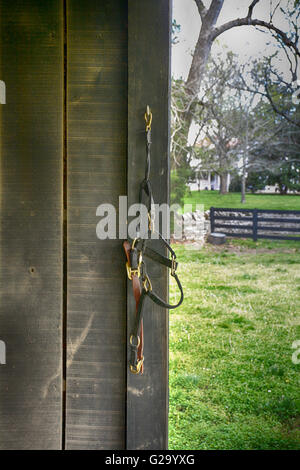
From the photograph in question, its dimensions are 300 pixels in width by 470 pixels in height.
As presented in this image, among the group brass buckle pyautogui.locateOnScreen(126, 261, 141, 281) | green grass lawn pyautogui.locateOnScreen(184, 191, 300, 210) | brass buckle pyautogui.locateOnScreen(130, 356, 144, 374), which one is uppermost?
green grass lawn pyautogui.locateOnScreen(184, 191, 300, 210)

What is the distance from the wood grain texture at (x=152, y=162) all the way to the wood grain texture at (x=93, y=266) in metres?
0.03

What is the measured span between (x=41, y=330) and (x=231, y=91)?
1746 mm

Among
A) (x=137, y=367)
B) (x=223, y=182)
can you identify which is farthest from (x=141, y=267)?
(x=223, y=182)

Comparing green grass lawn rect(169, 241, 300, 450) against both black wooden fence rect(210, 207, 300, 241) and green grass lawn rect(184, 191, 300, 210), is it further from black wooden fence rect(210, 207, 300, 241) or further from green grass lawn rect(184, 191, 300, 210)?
green grass lawn rect(184, 191, 300, 210)

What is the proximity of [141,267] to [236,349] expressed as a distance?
1740 mm

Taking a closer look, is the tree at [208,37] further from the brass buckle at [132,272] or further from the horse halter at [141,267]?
the brass buckle at [132,272]

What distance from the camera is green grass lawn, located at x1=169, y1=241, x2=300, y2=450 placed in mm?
1769

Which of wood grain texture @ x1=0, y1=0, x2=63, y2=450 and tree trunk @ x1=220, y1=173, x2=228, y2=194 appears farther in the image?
tree trunk @ x1=220, y1=173, x2=228, y2=194

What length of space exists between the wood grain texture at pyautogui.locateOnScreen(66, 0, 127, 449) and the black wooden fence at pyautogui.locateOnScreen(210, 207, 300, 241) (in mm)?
1397

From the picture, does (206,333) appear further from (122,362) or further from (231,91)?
(122,362)

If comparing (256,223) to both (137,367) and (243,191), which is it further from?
(137,367)

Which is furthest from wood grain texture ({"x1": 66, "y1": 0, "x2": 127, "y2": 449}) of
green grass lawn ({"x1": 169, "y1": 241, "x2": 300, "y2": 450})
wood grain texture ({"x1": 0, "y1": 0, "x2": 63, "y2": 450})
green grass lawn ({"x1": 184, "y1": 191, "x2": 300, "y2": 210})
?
green grass lawn ({"x1": 184, "y1": 191, "x2": 300, "y2": 210})

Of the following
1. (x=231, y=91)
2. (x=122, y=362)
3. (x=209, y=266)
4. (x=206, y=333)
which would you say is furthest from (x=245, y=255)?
(x=122, y=362)

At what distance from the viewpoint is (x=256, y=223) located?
2111mm
